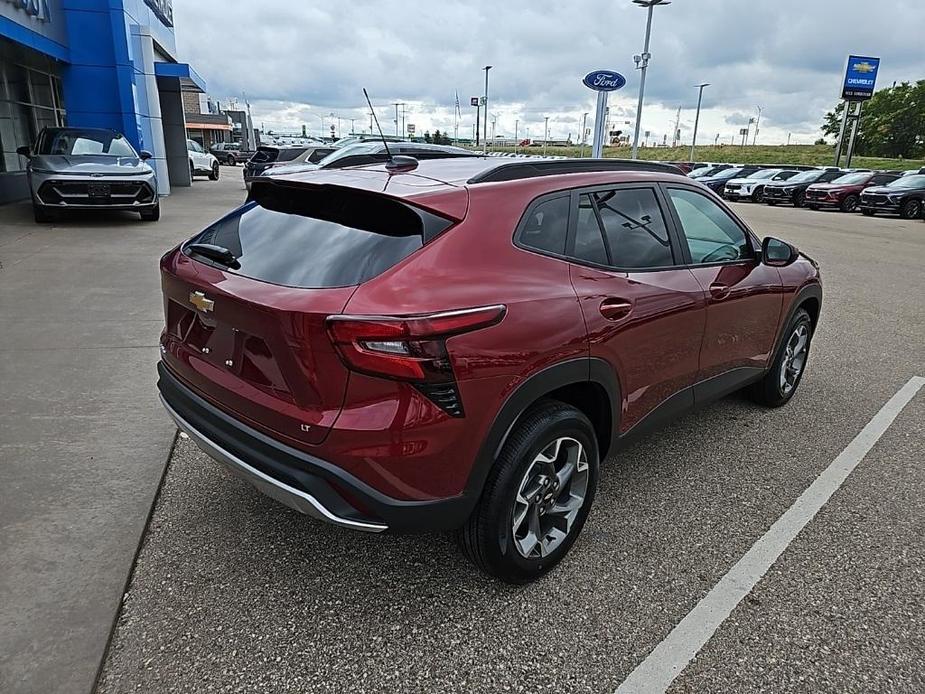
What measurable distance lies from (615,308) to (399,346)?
1129mm

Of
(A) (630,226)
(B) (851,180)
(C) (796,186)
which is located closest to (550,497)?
(A) (630,226)

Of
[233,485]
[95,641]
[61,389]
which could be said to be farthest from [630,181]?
[61,389]

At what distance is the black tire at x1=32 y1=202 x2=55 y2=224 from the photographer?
472 inches

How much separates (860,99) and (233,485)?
49.6 m

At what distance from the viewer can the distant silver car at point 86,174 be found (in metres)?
11.7

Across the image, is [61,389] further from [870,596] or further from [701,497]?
[870,596]

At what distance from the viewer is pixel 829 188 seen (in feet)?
84.7

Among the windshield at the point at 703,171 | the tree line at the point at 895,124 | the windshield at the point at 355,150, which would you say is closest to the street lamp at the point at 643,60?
the windshield at the point at 703,171

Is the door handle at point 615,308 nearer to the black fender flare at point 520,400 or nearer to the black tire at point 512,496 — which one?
the black fender flare at point 520,400

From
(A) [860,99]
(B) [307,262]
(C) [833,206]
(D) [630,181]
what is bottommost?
(C) [833,206]

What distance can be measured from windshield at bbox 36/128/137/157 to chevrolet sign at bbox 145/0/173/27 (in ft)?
25.9

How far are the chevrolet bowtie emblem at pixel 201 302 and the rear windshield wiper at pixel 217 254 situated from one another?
0.53 ft

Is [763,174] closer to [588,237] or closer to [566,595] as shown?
[588,237]

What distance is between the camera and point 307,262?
8.11 feet
